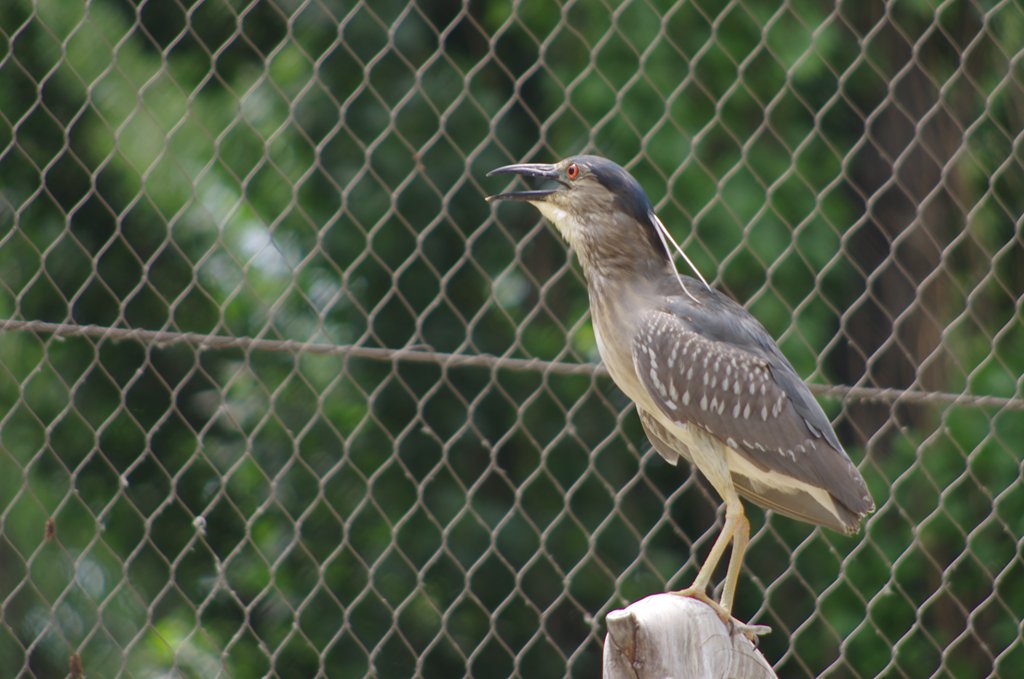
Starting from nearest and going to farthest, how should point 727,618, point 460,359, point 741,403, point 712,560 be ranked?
point 727,618
point 712,560
point 741,403
point 460,359

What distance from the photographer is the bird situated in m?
2.55

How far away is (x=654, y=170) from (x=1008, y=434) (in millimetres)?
984

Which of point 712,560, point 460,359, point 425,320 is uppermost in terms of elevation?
point 460,359

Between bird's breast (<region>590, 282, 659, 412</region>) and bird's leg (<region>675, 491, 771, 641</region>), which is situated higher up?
bird's breast (<region>590, 282, 659, 412</region>)

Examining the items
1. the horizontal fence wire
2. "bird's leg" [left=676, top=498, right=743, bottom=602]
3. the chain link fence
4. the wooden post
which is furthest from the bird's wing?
the chain link fence

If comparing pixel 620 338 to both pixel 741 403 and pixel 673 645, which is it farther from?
pixel 673 645

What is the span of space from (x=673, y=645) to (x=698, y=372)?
2.33 ft

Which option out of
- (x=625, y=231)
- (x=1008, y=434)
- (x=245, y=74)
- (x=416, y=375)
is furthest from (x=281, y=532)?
(x=1008, y=434)

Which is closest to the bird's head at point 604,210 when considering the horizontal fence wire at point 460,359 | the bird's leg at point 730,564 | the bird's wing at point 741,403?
the bird's wing at point 741,403

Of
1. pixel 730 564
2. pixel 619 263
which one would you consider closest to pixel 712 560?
pixel 730 564

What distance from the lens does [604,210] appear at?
2.70m

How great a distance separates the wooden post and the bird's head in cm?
77

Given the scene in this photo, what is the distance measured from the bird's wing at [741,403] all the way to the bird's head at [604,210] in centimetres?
13

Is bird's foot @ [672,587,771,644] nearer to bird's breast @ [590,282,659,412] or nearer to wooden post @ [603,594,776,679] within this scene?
wooden post @ [603,594,776,679]
